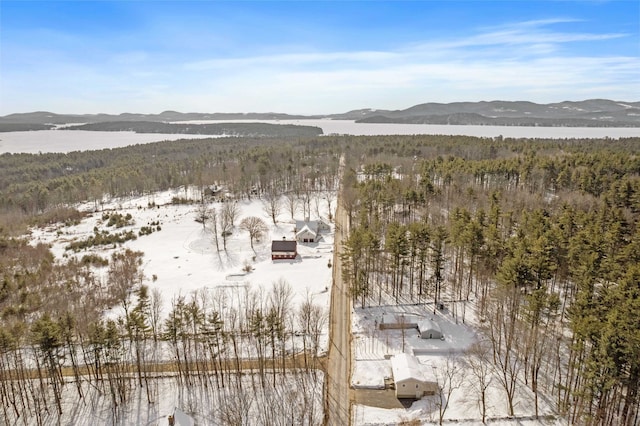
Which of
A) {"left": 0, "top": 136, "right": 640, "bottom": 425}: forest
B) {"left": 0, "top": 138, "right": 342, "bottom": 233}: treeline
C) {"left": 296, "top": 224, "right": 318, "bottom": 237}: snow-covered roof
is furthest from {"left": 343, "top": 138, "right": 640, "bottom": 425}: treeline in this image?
{"left": 0, "top": 138, "right": 342, "bottom": 233}: treeline

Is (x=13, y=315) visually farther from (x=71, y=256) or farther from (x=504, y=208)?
(x=504, y=208)

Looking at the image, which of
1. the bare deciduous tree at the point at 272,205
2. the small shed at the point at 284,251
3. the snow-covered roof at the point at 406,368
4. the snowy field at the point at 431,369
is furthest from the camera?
the bare deciduous tree at the point at 272,205

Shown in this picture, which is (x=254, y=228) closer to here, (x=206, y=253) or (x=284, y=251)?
(x=206, y=253)

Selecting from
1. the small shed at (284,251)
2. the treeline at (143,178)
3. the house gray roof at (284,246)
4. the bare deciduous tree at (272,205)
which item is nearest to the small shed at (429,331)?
the small shed at (284,251)

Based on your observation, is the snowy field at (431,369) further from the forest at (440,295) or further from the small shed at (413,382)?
the forest at (440,295)

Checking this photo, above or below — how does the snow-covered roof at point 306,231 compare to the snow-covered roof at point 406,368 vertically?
above

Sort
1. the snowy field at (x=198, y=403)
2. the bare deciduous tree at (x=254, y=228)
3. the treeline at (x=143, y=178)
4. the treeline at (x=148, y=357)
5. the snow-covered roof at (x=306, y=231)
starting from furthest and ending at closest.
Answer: the treeline at (x=143, y=178), the bare deciduous tree at (x=254, y=228), the snow-covered roof at (x=306, y=231), the treeline at (x=148, y=357), the snowy field at (x=198, y=403)

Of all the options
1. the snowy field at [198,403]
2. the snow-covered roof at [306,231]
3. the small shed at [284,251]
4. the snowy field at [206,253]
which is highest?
the snow-covered roof at [306,231]

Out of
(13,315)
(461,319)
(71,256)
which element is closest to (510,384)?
(461,319)
